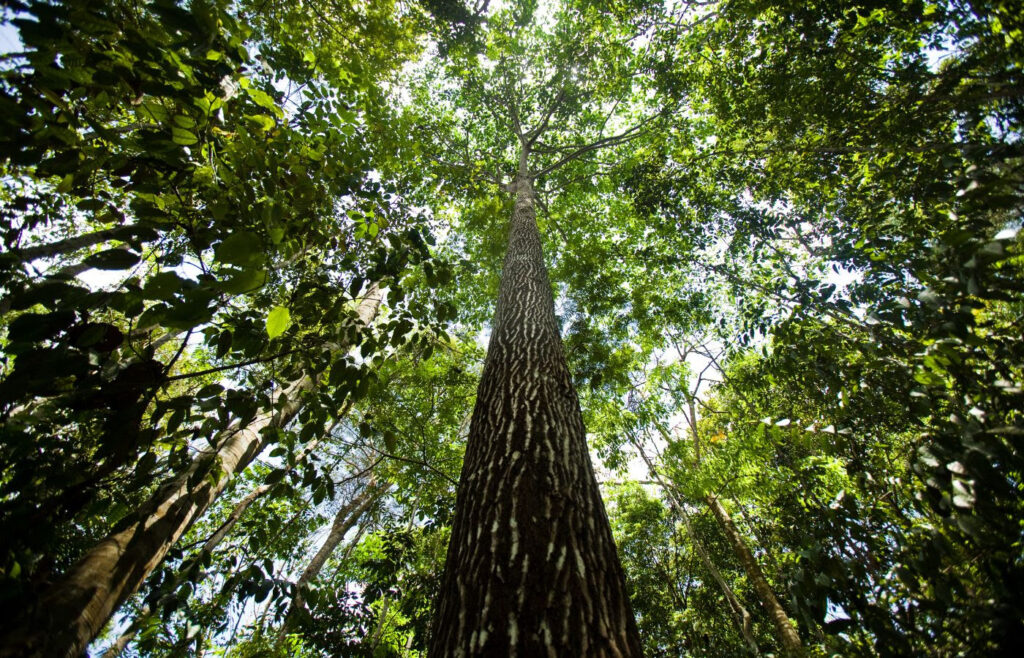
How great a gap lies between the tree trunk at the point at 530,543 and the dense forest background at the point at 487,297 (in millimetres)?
669

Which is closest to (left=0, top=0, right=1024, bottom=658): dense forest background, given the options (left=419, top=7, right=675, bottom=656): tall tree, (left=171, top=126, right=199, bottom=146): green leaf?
(left=171, top=126, right=199, bottom=146): green leaf

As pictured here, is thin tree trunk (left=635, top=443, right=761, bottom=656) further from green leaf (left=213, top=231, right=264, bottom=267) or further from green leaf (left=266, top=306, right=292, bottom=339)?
green leaf (left=213, top=231, right=264, bottom=267)

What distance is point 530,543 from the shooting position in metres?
1.30

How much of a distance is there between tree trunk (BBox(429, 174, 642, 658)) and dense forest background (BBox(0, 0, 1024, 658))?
26.4 inches

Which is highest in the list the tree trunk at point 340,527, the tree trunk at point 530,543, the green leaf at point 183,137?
the tree trunk at point 340,527

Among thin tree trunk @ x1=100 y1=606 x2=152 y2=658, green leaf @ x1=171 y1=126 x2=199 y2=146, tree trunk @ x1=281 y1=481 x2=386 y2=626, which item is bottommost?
thin tree trunk @ x1=100 y1=606 x2=152 y2=658

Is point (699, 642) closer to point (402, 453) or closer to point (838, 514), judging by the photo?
point (402, 453)

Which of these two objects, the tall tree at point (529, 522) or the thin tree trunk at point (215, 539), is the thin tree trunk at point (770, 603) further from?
the thin tree trunk at point (215, 539)

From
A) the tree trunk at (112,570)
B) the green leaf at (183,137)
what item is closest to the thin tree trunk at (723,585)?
the tree trunk at (112,570)

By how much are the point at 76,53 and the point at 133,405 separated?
115 cm

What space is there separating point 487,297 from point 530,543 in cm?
732

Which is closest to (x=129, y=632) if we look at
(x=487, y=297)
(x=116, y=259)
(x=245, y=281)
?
(x=116, y=259)

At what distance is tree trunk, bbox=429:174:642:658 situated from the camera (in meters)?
1.06

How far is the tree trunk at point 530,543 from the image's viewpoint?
106 cm
